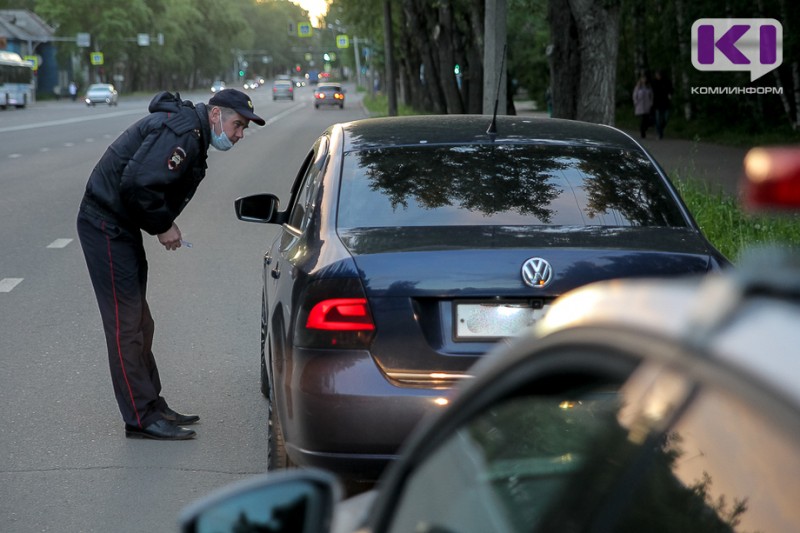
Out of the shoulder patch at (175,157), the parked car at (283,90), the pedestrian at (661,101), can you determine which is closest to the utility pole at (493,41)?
the shoulder patch at (175,157)

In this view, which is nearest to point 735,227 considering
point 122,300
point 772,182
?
point 122,300

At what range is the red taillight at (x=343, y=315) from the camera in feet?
14.7

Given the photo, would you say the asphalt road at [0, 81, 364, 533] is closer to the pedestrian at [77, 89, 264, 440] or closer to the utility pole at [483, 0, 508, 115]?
the pedestrian at [77, 89, 264, 440]

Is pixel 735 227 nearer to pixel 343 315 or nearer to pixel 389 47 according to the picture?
pixel 343 315

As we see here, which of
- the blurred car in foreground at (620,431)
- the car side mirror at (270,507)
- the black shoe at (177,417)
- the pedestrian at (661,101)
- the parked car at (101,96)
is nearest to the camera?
the blurred car in foreground at (620,431)

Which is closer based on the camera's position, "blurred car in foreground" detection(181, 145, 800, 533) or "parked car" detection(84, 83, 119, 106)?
"blurred car in foreground" detection(181, 145, 800, 533)

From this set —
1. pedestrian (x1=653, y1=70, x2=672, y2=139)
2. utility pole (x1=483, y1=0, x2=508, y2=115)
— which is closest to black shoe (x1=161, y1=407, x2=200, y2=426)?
utility pole (x1=483, y1=0, x2=508, y2=115)

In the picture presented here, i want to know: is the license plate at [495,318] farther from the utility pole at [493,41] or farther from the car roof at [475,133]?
the utility pole at [493,41]

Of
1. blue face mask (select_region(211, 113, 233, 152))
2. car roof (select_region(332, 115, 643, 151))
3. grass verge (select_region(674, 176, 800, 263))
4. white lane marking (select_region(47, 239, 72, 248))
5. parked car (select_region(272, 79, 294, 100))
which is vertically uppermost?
car roof (select_region(332, 115, 643, 151))

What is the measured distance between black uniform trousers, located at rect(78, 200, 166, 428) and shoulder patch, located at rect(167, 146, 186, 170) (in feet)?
1.38

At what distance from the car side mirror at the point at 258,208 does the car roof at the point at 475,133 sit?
1.77ft

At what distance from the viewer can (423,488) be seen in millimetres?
2021

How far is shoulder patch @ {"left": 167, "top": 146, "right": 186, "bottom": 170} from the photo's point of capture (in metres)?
5.95

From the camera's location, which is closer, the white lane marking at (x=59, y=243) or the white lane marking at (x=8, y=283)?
the white lane marking at (x=8, y=283)
